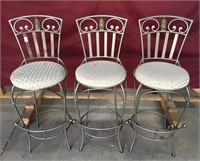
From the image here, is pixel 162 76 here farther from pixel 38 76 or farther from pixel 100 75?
pixel 38 76

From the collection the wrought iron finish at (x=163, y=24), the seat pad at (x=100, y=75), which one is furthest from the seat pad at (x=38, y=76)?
the wrought iron finish at (x=163, y=24)

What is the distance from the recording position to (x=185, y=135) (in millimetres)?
1878

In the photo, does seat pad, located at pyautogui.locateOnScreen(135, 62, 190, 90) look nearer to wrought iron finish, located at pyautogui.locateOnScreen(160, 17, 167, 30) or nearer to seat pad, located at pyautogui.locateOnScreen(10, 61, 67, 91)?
wrought iron finish, located at pyautogui.locateOnScreen(160, 17, 167, 30)

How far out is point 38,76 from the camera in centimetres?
152

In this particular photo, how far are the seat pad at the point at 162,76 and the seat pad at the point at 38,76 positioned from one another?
1.80ft

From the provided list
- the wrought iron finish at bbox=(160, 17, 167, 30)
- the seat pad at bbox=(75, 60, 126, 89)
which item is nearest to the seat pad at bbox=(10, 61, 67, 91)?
the seat pad at bbox=(75, 60, 126, 89)

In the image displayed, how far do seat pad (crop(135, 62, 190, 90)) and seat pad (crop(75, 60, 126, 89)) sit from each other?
0.14 meters

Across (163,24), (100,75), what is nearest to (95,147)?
(100,75)

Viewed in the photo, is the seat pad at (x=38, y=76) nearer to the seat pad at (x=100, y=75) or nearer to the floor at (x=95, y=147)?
the seat pad at (x=100, y=75)

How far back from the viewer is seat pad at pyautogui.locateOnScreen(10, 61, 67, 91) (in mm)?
1466

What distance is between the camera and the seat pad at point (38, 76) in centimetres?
147

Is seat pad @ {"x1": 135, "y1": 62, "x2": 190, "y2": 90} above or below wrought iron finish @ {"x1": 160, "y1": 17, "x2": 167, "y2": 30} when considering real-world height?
below

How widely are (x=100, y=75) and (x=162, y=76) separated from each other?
15.8 inches

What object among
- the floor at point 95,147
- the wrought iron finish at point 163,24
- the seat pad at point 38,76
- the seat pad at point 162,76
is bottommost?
the floor at point 95,147
